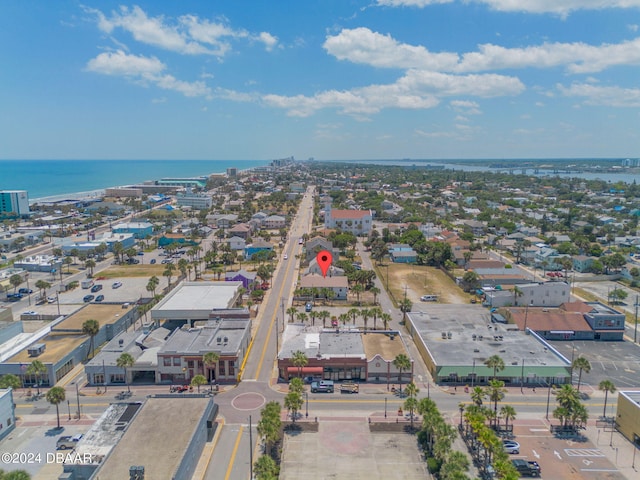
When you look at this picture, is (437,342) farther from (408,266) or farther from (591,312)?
(408,266)

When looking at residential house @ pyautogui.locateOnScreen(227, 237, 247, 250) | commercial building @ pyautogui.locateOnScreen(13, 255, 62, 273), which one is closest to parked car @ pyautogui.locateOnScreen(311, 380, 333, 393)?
residential house @ pyautogui.locateOnScreen(227, 237, 247, 250)

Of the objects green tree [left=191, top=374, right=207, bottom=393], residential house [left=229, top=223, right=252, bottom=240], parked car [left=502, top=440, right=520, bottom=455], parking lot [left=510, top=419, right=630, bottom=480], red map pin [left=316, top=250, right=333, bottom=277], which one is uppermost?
residential house [left=229, top=223, right=252, bottom=240]

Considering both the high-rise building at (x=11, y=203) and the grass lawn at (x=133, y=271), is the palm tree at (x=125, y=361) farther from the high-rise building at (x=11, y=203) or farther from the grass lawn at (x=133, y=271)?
the high-rise building at (x=11, y=203)

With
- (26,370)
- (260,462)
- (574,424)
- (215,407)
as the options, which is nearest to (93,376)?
(26,370)

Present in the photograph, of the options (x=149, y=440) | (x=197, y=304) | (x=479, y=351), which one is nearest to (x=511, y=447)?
(x=479, y=351)

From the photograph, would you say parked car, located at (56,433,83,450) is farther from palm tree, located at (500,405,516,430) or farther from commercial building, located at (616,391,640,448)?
commercial building, located at (616,391,640,448)

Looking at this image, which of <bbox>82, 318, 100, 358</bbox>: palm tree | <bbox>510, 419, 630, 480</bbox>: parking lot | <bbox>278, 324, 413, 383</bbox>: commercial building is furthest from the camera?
<bbox>82, 318, 100, 358</bbox>: palm tree

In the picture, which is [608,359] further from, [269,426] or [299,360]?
[269,426]
